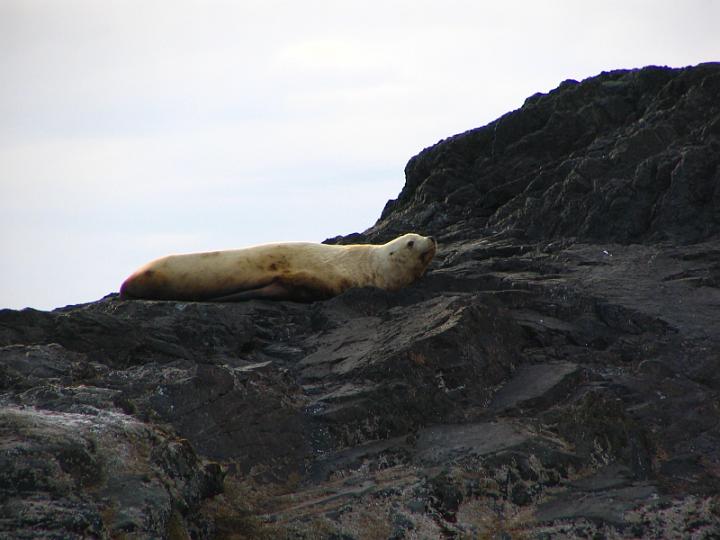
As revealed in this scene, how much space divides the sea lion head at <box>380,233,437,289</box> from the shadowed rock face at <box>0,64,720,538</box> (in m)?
0.33

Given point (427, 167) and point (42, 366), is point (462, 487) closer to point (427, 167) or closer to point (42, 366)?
point (42, 366)

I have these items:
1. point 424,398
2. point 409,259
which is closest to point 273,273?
point 409,259

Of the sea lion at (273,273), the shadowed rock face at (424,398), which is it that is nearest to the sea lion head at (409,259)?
the sea lion at (273,273)

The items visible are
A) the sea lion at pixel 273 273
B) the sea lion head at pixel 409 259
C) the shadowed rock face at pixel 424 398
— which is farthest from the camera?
the sea lion head at pixel 409 259

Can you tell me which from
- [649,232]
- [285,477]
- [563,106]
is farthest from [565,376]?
[563,106]

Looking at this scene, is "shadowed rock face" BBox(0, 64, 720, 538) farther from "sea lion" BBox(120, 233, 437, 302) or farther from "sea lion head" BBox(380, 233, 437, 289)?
"sea lion" BBox(120, 233, 437, 302)

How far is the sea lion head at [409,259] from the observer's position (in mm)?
11797

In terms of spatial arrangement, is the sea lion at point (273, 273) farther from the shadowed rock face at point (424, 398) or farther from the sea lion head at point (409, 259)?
the shadowed rock face at point (424, 398)

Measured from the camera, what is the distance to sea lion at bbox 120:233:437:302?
11305 mm

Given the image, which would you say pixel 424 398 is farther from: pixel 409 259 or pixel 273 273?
pixel 409 259

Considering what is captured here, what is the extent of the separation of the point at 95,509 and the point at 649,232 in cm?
843

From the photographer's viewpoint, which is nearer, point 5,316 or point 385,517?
point 385,517

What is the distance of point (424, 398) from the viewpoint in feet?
22.9

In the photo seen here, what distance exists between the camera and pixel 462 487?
18.7 ft
